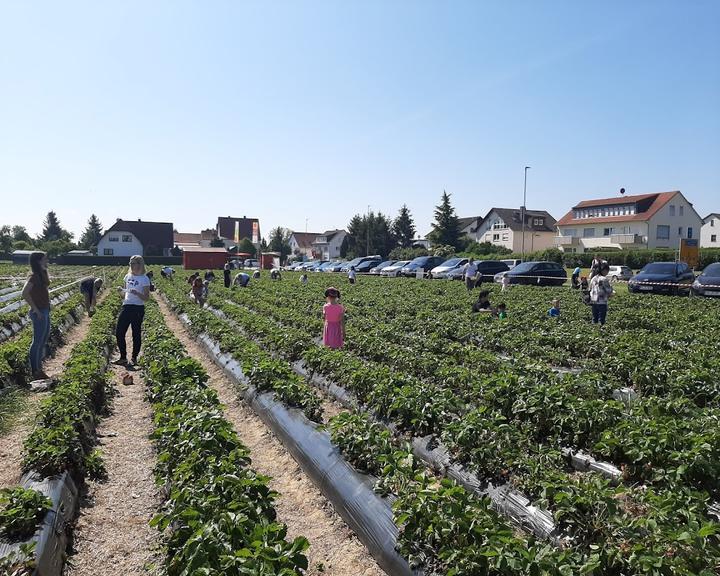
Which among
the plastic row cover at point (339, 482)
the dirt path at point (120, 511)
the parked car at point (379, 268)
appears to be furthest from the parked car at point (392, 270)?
the dirt path at point (120, 511)

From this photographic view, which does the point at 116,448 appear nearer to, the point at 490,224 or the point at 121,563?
the point at 121,563

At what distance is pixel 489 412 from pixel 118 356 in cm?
867

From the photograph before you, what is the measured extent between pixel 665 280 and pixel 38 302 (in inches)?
917

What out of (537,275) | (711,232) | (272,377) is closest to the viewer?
(272,377)

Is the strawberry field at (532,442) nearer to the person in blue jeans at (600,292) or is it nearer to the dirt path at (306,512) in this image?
the dirt path at (306,512)

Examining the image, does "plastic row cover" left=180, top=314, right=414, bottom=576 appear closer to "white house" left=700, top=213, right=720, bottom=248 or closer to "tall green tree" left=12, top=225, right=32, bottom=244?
"white house" left=700, top=213, right=720, bottom=248

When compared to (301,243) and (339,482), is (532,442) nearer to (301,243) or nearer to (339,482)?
(339,482)

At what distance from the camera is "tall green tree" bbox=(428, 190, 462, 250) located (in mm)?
65938

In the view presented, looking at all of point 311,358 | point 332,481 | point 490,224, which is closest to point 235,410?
point 311,358

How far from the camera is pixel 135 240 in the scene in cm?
7781

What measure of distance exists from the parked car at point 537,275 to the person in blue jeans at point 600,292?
1587 centimetres

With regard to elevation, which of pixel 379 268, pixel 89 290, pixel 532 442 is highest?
pixel 379 268

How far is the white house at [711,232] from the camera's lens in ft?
227

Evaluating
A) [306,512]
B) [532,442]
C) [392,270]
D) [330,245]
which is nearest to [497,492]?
[532,442]
